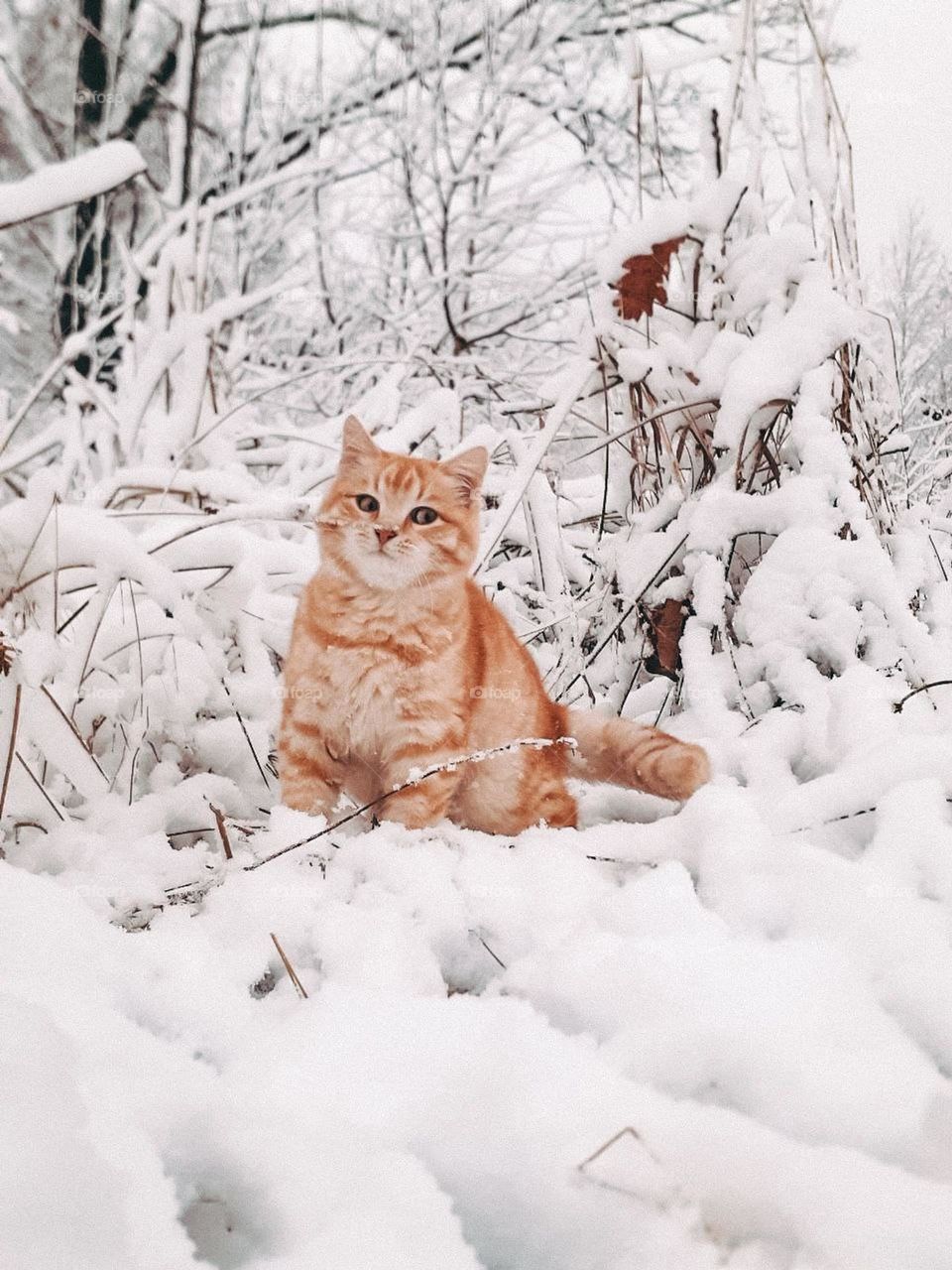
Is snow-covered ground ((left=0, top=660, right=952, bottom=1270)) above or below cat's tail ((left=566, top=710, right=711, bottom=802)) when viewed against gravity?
above

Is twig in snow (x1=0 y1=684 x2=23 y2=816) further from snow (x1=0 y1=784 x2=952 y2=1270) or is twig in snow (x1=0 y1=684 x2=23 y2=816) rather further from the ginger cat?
the ginger cat

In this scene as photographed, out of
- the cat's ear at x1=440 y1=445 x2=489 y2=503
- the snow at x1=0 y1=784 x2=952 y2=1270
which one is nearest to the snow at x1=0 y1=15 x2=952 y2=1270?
the snow at x1=0 y1=784 x2=952 y2=1270

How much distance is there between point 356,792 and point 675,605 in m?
0.65

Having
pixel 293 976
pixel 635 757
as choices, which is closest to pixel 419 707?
pixel 635 757

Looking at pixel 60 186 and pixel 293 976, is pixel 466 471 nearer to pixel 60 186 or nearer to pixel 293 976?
pixel 60 186

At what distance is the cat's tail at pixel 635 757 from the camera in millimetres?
1209

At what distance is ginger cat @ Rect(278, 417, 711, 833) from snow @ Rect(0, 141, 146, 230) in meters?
0.58

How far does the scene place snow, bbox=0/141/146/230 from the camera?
988 mm

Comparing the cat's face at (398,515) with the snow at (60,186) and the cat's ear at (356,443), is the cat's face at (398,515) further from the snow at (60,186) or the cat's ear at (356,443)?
the snow at (60,186)

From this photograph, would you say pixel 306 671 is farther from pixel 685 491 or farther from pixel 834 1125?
pixel 834 1125

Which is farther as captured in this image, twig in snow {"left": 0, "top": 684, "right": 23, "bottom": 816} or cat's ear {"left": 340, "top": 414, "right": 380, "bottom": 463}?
cat's ear {"left": 340, "top": 414, "right": 380, "bottom": 463}

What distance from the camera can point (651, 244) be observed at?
5.36 feet

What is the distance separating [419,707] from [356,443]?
1.78ft

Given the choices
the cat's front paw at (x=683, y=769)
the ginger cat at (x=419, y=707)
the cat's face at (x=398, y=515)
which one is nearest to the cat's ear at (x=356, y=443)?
the cat's face at (x=398, y=515)
